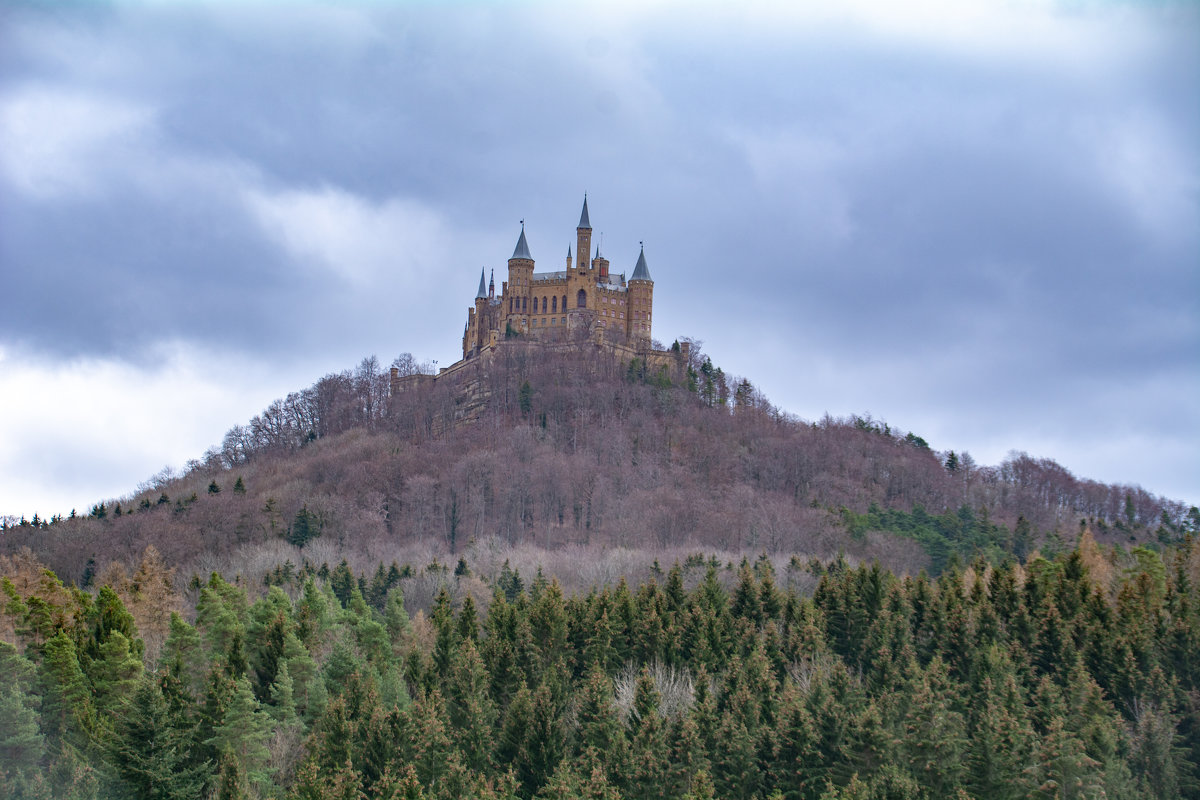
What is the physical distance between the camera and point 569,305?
135375mm

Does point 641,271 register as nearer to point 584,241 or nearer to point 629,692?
point 584,241

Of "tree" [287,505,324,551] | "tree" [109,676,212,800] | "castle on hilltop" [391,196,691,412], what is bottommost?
"tree" [109,676,212,800]

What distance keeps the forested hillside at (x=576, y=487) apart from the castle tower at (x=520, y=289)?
19.6 ft

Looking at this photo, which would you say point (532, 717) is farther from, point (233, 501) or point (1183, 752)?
point (233, 501)

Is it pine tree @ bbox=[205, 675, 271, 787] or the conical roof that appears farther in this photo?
the conical roof

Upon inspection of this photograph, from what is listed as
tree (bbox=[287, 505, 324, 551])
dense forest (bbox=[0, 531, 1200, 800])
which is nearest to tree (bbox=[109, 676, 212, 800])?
dense forest (bbox=[0, 531, 1200, 800])

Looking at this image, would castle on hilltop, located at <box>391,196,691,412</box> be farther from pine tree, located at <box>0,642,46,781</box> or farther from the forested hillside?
pine tree, located at <box>0,642,46,781</box>

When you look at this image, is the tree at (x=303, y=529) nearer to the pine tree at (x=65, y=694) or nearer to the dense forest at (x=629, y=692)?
the dense forest at (x=629, y=692)

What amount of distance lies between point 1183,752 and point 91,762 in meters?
40.9

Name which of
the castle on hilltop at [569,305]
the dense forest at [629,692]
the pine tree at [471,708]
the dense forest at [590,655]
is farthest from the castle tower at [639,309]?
the pine tree at [471,708]

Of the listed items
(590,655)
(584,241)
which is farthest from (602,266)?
(590,655)

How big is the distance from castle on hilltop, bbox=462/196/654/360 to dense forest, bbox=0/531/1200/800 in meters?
66.7

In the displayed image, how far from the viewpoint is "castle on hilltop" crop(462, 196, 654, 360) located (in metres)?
135

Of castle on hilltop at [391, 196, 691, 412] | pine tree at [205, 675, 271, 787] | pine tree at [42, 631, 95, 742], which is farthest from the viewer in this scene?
castle on hilltop at [391, 196, 691, 412]
